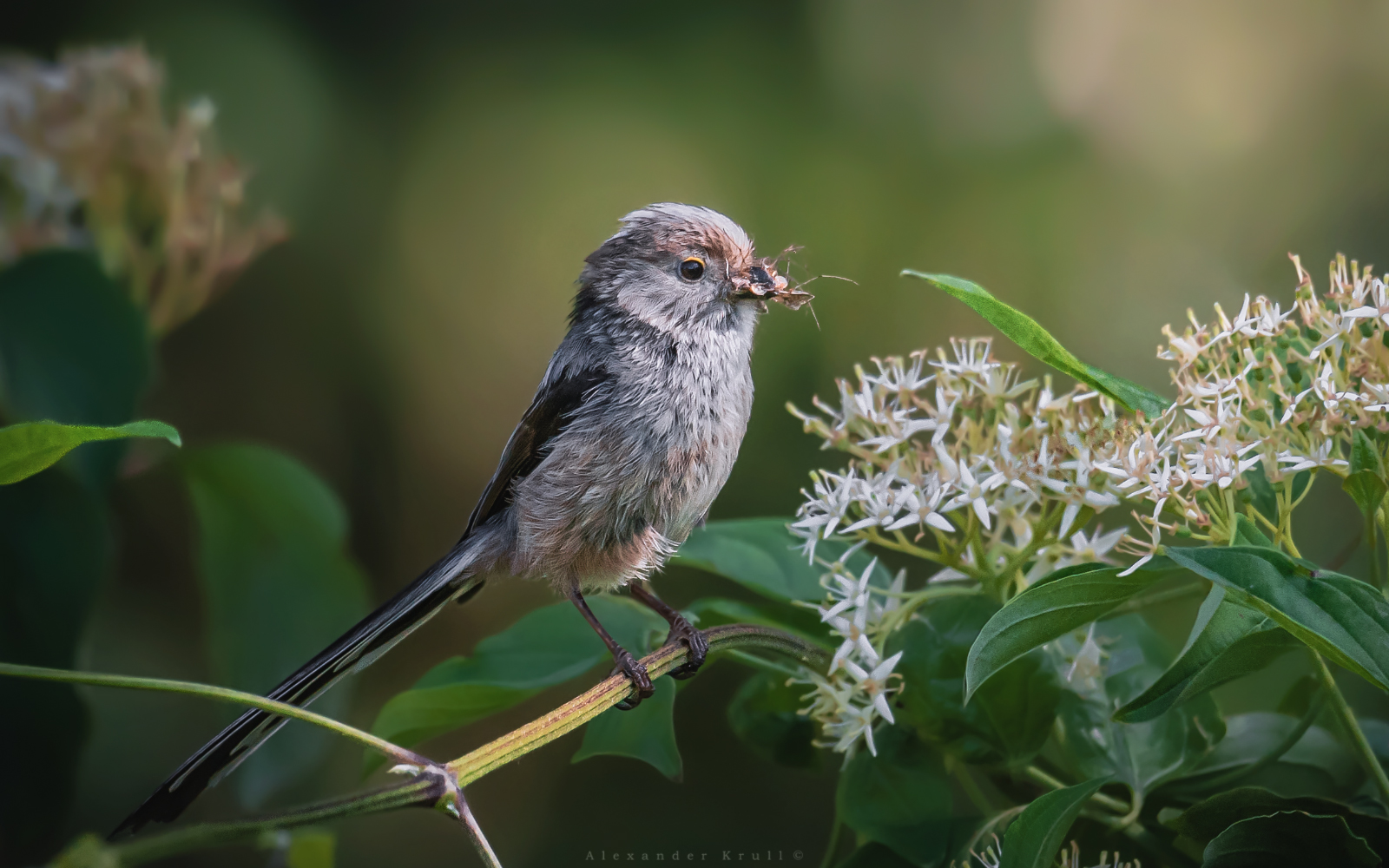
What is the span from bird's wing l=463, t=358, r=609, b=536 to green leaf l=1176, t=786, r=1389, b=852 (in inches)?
34.5

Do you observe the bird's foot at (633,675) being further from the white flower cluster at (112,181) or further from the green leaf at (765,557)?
the white flower cluster at (112,181)

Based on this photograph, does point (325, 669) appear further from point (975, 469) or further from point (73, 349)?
point (975, 469)

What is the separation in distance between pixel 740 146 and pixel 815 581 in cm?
181

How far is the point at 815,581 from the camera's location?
1.14m

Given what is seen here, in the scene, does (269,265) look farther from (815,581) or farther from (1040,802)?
(1040,802)

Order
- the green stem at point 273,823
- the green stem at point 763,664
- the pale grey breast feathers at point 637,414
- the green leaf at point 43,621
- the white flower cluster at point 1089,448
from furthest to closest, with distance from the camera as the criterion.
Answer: the pale grey breast feathers at point 637,414
the green leaf at point 43,621
the green stem at point 763,664
the white flower cluster at point 1089,448
the green stem at point 273,823

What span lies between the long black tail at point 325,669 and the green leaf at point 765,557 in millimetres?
355

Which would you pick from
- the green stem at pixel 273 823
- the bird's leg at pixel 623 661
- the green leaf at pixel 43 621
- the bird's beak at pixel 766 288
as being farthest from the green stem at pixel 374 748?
the bird's beak at pixel 766 288

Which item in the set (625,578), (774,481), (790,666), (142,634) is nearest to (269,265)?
(142,634)

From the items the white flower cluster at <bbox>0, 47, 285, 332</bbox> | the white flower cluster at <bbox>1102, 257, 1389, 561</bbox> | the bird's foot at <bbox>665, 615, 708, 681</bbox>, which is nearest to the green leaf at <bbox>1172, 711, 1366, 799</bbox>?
the white flower cluster at <bbox>1102, 257, 1389, 561</bbox>

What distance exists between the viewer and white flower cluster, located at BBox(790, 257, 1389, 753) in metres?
0.80

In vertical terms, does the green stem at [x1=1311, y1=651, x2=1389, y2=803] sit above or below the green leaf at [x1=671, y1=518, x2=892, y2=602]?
above

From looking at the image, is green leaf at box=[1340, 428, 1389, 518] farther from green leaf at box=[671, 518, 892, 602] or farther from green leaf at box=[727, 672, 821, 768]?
green leaf at box=[727, 672, 821, 768]

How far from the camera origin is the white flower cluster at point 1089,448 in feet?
2.61
